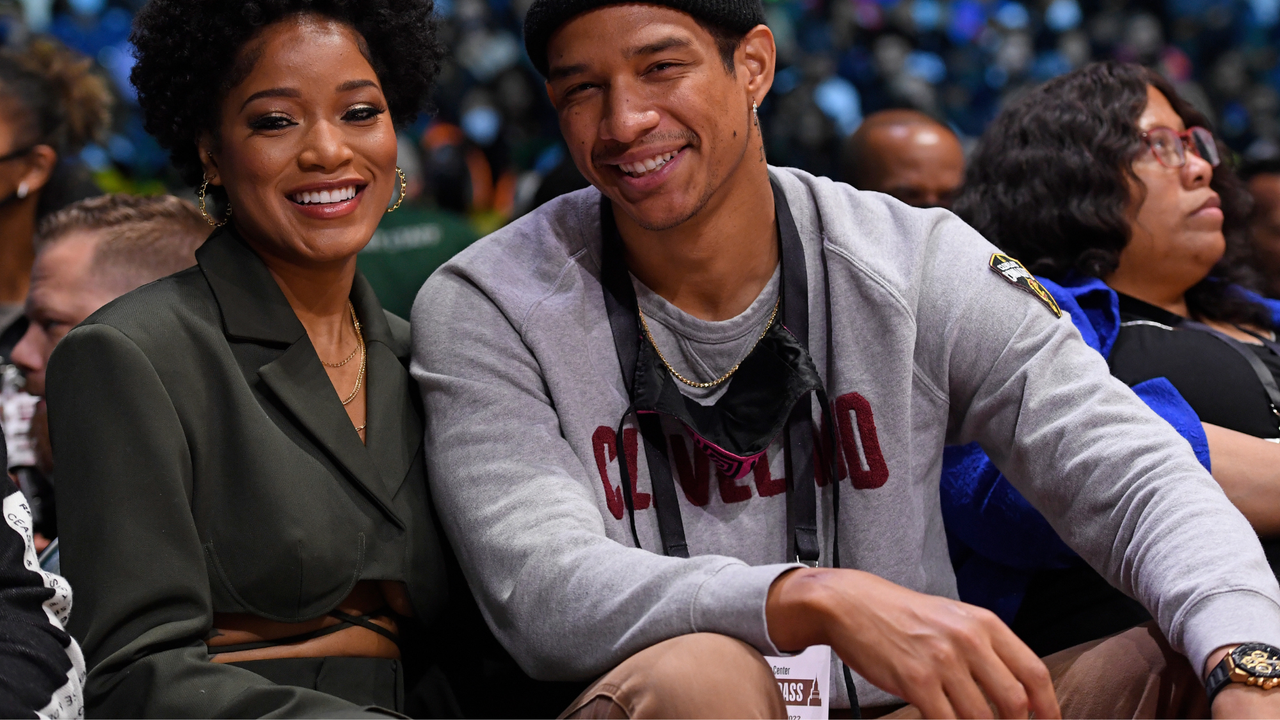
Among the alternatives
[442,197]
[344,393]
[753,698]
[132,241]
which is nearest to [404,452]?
[344,393]

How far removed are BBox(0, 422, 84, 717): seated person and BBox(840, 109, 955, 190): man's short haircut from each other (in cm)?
317

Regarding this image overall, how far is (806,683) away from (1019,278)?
31.5 inches

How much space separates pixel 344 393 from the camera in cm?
205

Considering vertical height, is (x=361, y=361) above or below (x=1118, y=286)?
above

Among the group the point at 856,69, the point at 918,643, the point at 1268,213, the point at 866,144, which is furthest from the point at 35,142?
the point at 856,69

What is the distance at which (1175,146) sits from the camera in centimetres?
270

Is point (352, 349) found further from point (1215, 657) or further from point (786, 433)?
point (1215, 657)

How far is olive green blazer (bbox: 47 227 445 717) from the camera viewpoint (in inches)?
62.6

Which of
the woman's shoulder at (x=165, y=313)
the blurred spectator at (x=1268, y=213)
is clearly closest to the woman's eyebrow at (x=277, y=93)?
the woman's shoulder at (x=165, y=313)

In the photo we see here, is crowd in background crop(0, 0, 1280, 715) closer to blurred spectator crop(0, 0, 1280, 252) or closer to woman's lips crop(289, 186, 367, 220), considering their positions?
woman's lips crop(289, 186, 367, 220)

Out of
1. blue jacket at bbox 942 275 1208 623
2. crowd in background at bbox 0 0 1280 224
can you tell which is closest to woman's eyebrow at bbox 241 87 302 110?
blue jacket at bbox 942 275 1208 623

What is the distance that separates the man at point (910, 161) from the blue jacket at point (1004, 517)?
156cm

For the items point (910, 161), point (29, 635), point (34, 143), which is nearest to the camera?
point (29, 635)

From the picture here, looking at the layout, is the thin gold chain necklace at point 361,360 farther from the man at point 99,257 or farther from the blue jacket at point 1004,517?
the blue jacket at point 1004,517
